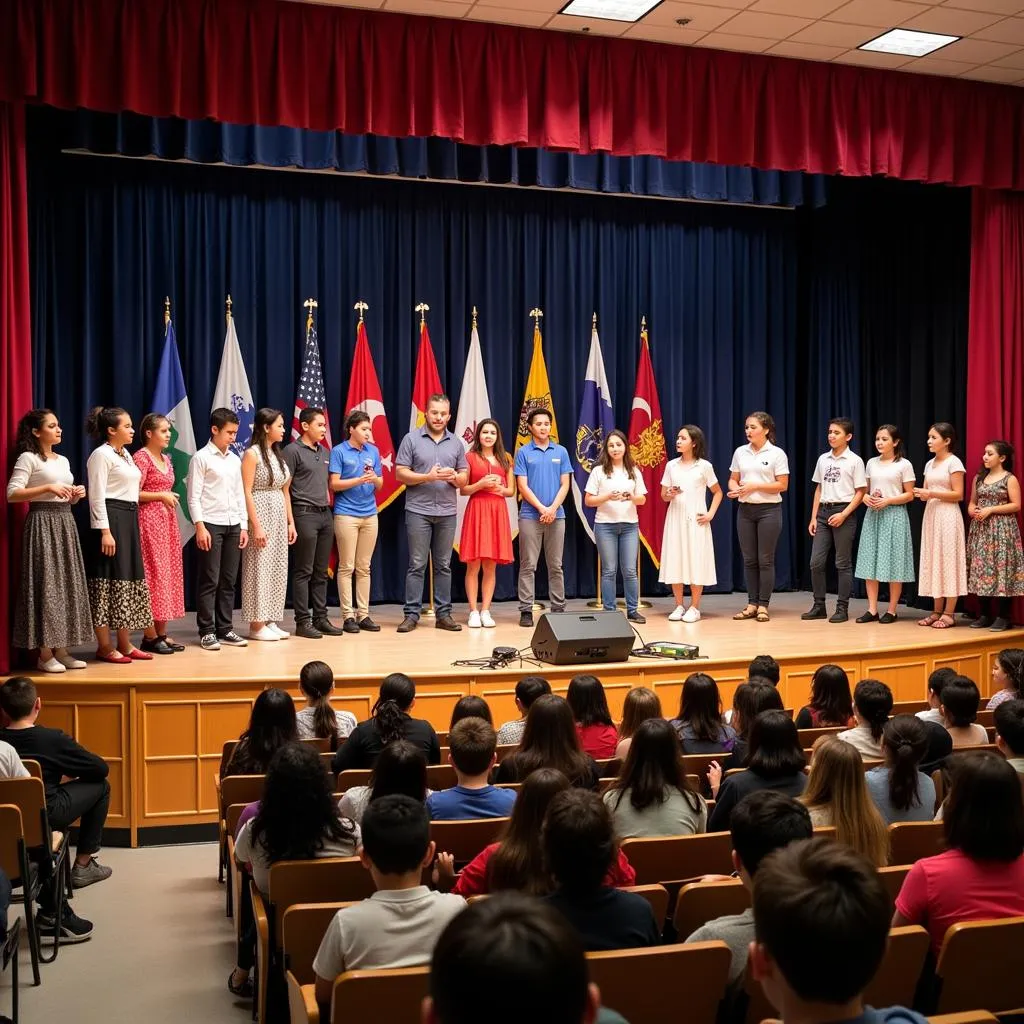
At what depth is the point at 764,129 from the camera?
7.26 metres

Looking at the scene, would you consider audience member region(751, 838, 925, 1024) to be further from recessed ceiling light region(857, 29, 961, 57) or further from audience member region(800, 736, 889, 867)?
recessed ceiling light region(857, 29, 961, 57)

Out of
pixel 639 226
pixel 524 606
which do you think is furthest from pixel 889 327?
pixel 524 606

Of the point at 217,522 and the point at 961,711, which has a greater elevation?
the point at 217,522

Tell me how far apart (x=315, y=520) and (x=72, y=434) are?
237 cm

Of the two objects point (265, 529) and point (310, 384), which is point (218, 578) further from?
point (310, 384)

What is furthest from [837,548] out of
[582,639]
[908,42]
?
[908,42]

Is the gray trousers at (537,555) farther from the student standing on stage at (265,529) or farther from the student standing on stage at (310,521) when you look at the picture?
the student standing on stage at (265,529)

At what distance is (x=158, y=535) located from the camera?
6.71m

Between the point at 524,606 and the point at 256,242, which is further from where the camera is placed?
the point at 256,242

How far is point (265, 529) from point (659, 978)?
544cm

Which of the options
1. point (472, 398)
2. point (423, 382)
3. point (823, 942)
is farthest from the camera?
point (472, 398)

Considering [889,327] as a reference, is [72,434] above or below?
below

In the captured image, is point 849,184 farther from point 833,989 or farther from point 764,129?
point 833,989

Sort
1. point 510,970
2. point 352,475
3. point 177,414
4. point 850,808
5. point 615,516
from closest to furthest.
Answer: point 510,970 < point 850,808 < point 352,475 < point 615,516 < point 177,414
